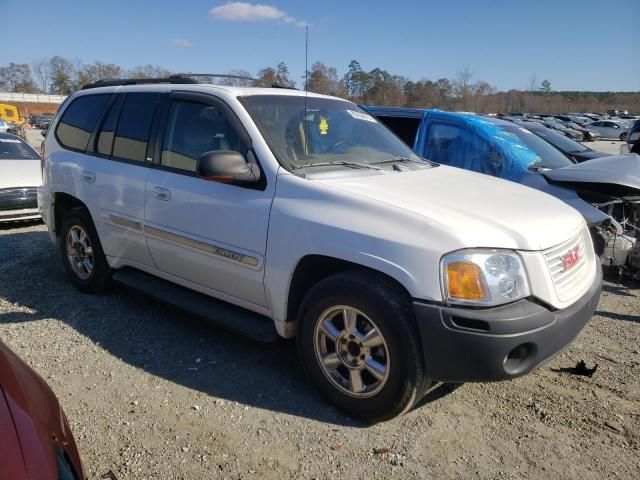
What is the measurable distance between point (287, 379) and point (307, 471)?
0.94 metres

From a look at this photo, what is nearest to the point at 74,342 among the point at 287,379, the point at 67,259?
the point at 67,259

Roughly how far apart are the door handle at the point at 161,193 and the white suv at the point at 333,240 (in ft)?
0.04

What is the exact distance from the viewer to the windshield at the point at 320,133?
351cm

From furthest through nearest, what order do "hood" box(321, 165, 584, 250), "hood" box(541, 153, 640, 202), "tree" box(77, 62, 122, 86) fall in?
"tree" box(77, 62, 122, 86) < "hood" box(541, 153, 640, 202) < "hood" box(321, 165, 584, 250)

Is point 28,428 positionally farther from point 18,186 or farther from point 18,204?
point 18,186

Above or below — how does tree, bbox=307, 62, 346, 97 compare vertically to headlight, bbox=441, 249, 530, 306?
above

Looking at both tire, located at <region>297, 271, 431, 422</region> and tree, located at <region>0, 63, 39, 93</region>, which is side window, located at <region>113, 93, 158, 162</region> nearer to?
tire, located at <region>297, 271, 431, 422</region>

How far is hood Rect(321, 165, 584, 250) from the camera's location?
2.72m

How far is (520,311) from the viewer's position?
8.62 feet

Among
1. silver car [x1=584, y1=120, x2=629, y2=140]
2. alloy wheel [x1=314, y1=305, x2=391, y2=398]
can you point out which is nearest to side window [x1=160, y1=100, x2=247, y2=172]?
alloy wheel [x1=314, y1=305, x2=391, y2=398]

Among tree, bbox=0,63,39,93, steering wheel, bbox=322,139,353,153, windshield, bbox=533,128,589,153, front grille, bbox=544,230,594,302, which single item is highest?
tree, bbox=0,63,39,93

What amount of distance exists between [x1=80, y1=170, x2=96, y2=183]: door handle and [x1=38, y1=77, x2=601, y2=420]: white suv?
2cm

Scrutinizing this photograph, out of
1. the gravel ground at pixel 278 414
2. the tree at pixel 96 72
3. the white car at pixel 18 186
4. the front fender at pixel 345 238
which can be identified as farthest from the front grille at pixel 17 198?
the tree at pixel 96 72

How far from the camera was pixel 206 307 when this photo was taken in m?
3.74
